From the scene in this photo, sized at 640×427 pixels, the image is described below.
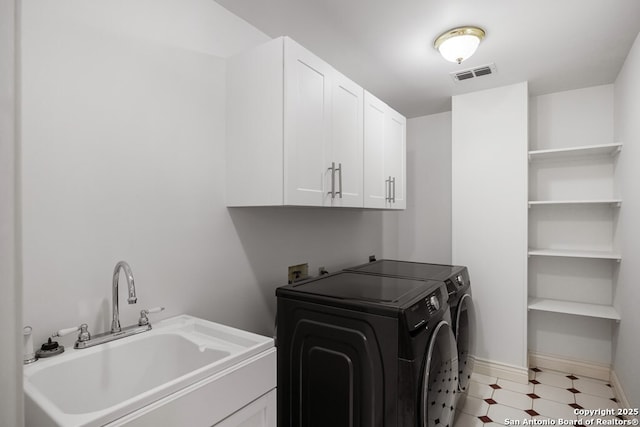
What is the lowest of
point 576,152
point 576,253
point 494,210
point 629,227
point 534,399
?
point 534,399

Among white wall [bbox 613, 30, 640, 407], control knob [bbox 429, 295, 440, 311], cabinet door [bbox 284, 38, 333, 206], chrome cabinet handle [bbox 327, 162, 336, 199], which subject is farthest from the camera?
white wall [bbox 613, 30, 640, 407]

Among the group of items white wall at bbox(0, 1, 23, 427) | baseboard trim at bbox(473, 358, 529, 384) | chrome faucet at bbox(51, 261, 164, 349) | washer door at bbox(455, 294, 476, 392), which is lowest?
baseboard trim at bbox(473, 358, 529, 384)

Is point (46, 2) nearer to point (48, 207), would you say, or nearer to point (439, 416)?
point (48, 207)

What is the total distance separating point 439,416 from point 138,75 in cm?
208

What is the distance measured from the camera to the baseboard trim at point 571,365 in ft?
9.07

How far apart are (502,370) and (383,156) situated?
2066 mm

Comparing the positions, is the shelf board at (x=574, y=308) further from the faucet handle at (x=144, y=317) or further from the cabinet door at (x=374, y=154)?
the faucet handle at (x=144, y=317)

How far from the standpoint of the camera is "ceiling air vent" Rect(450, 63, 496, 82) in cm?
250

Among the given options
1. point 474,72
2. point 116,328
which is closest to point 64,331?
point 116,328

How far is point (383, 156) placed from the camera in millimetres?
2484

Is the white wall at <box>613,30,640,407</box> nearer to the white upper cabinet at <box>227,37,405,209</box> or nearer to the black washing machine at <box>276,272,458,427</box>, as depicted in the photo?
the black washing machine at <box>276,272,458,427</box>

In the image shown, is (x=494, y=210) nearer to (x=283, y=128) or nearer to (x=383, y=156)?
(x=383, y=156)

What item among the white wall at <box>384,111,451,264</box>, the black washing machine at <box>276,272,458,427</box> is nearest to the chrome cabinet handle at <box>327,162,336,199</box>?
the black washing machine at <box>276,272,458,427</box>

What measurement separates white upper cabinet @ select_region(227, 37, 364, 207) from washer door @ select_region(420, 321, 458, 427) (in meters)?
0.89
